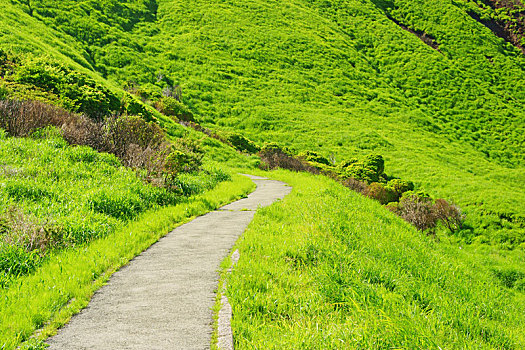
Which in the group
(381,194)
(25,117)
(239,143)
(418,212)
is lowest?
(418,212)

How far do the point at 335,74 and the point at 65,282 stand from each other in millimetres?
47526

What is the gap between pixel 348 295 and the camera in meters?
4.50

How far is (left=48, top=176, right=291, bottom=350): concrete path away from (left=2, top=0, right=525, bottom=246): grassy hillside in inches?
672

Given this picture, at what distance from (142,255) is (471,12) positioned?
79680mm

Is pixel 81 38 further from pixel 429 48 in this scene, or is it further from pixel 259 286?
pixel 429 48

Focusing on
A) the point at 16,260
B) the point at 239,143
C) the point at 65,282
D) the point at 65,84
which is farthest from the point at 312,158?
the point at 65,282

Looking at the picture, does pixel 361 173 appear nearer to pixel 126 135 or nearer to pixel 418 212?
pixel 418 212

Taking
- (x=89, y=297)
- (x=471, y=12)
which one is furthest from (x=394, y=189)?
(x=471, y=12)

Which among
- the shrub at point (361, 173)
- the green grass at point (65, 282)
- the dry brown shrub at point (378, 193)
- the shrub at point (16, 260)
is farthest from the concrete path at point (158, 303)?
the shrub at point (361, 173)

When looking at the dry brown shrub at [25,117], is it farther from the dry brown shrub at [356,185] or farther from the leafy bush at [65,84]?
the dry brown shrub at [356,185]

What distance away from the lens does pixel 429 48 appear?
186 ft

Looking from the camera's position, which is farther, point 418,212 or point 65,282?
point 418,212

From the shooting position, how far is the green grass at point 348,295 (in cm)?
355

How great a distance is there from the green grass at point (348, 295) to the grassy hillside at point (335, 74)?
14.0 meters
